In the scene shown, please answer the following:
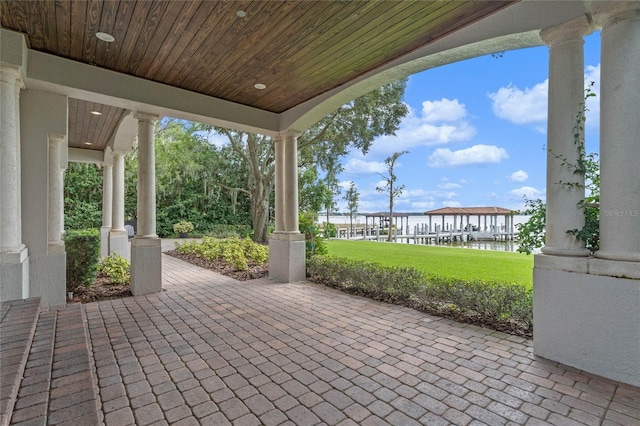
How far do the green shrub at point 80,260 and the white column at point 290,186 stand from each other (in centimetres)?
327

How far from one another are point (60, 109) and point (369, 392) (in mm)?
4993

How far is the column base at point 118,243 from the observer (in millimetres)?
7898

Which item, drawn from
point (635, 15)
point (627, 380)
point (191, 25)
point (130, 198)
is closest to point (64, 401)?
point (191, 25)

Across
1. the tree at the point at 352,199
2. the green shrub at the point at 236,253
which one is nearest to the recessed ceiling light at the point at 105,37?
the green shrub at the point at 236,253

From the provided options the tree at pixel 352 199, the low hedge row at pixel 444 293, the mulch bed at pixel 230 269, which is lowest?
the mulch bed at pixel 230 269

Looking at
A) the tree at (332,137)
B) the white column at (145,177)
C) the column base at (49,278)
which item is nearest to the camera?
the column base at (49,278)

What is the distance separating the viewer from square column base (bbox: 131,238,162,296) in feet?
15.9

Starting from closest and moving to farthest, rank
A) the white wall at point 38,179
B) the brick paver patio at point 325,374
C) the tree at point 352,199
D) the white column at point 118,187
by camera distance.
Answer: the brick paver patio at point 325,374 → the white wall at point 38,179 → the white column at point 118,187 → the tree at point 352,199

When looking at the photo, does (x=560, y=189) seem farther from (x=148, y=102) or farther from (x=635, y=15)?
(x=148, y=102)

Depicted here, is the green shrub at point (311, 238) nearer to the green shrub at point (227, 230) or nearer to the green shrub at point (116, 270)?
the green shrub at point (116, 270)

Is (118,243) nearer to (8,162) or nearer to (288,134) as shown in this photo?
(8,162)

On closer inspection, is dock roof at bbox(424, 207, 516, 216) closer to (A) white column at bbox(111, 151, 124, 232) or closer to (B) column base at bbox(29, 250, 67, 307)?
(A) white column at bbox(111, 151, 124, 232)

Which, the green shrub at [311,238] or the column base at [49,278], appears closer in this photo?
the column base at [49,278]

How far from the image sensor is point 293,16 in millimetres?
2980
